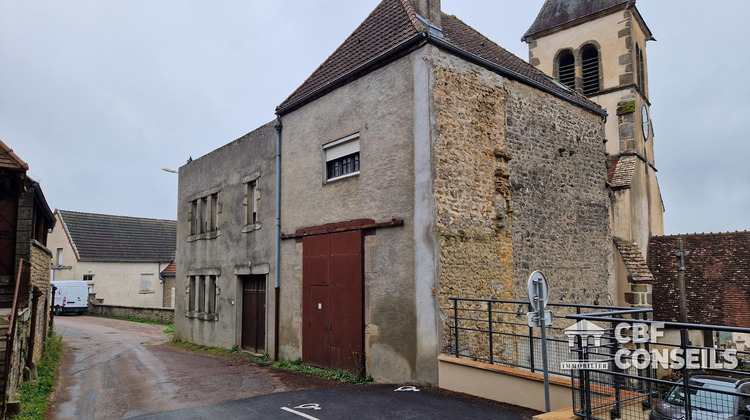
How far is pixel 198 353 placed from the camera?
53.9 feet

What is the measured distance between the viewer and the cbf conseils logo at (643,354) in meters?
4.61

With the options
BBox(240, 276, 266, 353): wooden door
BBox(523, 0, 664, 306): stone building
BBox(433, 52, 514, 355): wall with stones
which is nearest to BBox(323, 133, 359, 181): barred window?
BBox(433, 52, 514, 355): wall with stones

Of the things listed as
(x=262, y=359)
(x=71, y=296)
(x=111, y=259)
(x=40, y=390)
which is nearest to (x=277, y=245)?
(x=262, y=359)

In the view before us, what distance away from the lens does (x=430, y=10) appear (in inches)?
436

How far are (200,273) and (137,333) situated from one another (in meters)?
8.02

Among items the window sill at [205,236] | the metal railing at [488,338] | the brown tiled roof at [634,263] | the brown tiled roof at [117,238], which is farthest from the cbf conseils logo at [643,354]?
the brown tiled roof at [117,238]

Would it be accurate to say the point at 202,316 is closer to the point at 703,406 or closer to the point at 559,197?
the point at 559,197

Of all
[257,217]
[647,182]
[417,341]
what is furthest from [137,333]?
[647,182]

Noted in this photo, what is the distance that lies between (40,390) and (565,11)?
2378cm

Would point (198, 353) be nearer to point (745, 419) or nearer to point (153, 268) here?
point (745, 419)

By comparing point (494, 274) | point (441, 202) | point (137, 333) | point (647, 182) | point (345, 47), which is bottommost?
point (137, 333)

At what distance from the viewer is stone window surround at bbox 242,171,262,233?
48.7 ft

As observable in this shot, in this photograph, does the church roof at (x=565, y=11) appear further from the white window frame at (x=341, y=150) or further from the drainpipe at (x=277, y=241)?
the white window frame at (x=341, y=150)

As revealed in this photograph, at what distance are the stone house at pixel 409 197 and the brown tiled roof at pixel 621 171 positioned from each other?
3774mm
